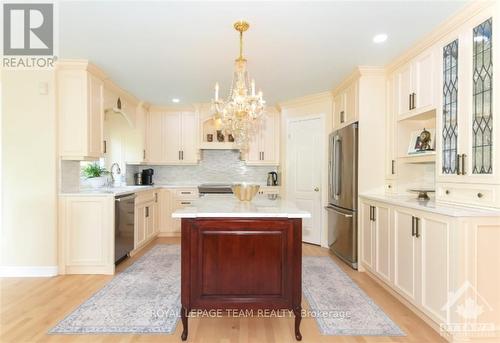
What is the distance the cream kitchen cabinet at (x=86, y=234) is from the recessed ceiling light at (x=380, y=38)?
336 centimetres

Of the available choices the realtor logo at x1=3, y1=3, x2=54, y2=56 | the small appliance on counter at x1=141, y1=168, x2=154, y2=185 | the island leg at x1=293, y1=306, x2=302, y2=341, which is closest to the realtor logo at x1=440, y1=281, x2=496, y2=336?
the island leg at x1=293, y1=306, x2=302, y2=341

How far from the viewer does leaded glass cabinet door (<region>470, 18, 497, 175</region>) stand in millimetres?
2145

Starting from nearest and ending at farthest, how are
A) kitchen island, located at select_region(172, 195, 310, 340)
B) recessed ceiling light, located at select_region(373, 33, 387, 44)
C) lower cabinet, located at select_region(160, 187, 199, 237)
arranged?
1. kitchen island, located at select_region(172, 195, 310, 340)
2. recessed ceiling light, located at select_region(373, 33, 387, 44)
3. lower cabinet, located at select_region(160, 187, 199, 237)

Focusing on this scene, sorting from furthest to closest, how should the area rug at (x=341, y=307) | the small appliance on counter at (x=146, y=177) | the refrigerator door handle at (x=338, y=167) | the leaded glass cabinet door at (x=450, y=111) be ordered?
the small appliance on counter at (x=146, y=177)
the refrigerator door handle at (x=338, y=167)
the leaded glass cabinet door at (x=450, y=111)
the area rug at (x=341, y=307)

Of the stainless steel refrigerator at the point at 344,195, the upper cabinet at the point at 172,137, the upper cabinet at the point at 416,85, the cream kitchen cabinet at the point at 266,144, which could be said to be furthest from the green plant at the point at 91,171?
the upper cabinet at the point at 416,85

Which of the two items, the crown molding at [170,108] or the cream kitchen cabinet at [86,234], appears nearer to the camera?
the cream kitchen cabinet at [86,234]

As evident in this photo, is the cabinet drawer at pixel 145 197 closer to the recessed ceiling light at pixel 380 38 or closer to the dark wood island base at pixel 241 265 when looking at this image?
the dark wood island base at pixel 241 265

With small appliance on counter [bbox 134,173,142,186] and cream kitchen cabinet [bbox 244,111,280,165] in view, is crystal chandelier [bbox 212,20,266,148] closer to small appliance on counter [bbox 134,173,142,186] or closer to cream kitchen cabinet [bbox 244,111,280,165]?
cream kitchen cabinet [bbox 244,111,280,165]

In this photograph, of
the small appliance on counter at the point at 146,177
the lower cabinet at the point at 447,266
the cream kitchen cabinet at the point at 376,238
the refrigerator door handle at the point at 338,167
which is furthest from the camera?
the small appliance on counter at the point at 146,177

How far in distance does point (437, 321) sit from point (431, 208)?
0.85m

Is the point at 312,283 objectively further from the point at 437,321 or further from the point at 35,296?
the point at 35,296

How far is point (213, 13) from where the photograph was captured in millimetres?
2408

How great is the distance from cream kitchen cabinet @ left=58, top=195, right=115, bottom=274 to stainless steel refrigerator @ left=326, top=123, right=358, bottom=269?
295 cm

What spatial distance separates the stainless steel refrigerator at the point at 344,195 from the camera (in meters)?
3.79
